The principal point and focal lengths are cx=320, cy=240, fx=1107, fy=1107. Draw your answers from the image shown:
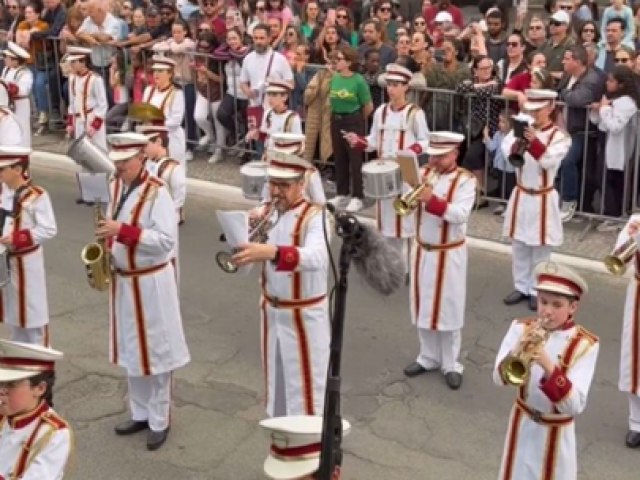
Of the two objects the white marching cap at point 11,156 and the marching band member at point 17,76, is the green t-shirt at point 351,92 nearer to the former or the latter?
the marching band member at point 17,76

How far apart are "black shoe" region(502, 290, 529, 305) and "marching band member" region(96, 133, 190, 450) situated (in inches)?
143

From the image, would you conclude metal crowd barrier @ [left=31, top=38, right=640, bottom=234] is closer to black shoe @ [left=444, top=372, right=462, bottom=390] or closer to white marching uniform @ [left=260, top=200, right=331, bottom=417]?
black shoe @ [left=444, top=372, right=462, bottom=390]

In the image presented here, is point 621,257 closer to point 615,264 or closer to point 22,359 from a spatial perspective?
point 615,264

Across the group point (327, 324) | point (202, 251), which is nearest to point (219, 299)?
point (202, 251)

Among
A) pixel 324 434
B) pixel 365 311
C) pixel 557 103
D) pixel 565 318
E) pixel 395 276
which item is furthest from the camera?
pixel 557 103

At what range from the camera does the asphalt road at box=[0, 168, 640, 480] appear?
7531 mm

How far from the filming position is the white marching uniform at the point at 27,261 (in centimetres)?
801

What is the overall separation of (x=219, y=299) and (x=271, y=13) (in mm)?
5841

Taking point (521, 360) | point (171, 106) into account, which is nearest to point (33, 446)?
point (521, 360)

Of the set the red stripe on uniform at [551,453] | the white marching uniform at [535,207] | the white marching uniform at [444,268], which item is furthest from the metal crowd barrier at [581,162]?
the red stripe on uniform at [551,453]

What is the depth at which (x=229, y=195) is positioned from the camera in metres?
13.5

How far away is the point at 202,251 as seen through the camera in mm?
11758

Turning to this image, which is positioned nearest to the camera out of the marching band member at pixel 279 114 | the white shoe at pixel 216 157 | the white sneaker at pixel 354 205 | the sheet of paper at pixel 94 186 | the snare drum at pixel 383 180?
the sheet of paper at pixel 94 186

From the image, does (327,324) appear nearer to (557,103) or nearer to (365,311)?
(365,311)
